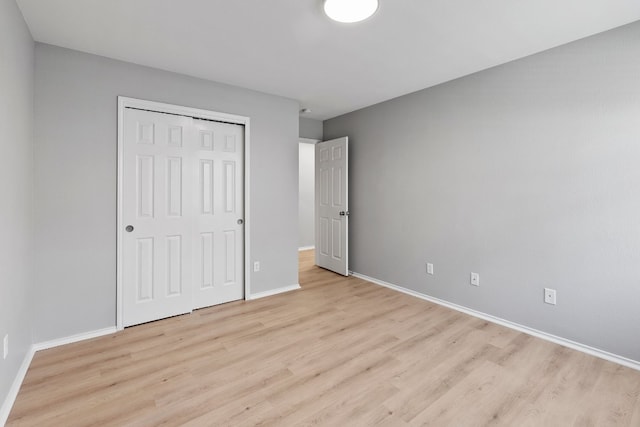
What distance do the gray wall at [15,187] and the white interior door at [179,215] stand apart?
0.64 meters

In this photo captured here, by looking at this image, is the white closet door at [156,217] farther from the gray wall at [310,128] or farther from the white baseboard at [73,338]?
the gray wall at [310,128]

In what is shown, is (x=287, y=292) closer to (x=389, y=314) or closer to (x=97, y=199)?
(x=389, y=314)

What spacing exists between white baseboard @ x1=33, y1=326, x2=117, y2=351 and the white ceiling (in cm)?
236

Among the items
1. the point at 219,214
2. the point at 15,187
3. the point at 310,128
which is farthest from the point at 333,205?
the point at 15,187

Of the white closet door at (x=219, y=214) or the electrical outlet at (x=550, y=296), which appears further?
the white closet door at (x=219, y=214)

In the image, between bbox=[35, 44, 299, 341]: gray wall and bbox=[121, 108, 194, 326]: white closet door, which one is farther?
bbox=[121, 108, 194, 326]: white closet door

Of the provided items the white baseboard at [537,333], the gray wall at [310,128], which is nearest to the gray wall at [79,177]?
the gray wall at [310,128]

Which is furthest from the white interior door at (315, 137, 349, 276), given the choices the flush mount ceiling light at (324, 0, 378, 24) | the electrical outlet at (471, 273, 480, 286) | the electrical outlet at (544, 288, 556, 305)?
the electrical outlet at (544, 288, 556, 305)

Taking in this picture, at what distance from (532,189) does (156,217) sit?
3.44 meters

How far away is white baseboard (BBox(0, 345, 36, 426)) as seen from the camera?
1.56 meters

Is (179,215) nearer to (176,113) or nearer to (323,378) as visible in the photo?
(176,113)

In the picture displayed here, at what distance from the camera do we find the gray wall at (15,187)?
62.3 inches

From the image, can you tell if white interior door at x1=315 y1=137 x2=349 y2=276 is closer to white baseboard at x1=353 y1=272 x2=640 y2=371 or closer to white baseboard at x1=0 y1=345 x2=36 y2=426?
white baseboard at x1=353 y1=272 x2=640 y2=371

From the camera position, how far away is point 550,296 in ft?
8.11
